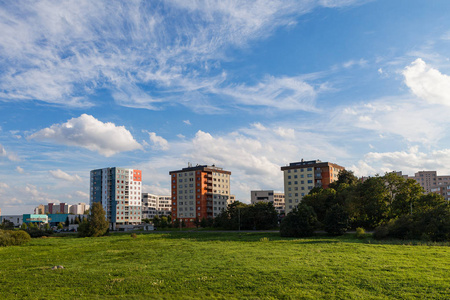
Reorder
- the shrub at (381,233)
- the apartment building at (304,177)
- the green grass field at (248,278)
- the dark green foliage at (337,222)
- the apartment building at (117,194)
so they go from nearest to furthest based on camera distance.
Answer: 1. the green grass field at (248,278)
2. the shrub at (381,233)
3. the dark green foliage at (337,222)
4. the apartment building at (304,177)
5. the apartment building at (117,194)

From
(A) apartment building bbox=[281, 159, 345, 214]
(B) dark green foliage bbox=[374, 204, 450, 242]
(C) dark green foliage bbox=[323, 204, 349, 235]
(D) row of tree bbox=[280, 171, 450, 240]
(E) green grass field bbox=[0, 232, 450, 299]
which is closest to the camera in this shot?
(E) green grass field bbox=[0, 232, 450, 299]

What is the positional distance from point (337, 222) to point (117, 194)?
137m

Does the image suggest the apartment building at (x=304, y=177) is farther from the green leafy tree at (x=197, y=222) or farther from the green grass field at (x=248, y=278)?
the green grass field at (x=248, y=278)

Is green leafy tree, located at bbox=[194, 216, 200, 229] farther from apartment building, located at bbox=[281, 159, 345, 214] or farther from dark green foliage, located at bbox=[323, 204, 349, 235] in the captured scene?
dark green foliage, located at bbox=[323, 204, 349, 235]

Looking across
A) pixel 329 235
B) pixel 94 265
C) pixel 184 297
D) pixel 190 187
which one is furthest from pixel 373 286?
pixel 190 187

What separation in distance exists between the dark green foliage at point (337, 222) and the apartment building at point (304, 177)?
67.8 metres

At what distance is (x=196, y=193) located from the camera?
15500 cm

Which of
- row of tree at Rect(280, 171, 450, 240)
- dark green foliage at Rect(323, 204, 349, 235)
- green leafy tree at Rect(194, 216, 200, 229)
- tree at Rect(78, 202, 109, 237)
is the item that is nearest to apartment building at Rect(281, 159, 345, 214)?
green leafy tree at Rect(194, 216, 200, 229)

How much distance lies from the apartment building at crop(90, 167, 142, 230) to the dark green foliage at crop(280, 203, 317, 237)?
123 m

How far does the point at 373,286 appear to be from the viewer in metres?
22.1

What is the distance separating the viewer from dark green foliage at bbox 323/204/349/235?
6719 cm

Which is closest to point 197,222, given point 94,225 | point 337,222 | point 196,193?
point 196,193

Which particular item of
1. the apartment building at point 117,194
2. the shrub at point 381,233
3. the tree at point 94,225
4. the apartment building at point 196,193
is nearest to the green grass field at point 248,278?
the shrub at point 381,233

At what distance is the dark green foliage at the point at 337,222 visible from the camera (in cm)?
6719
